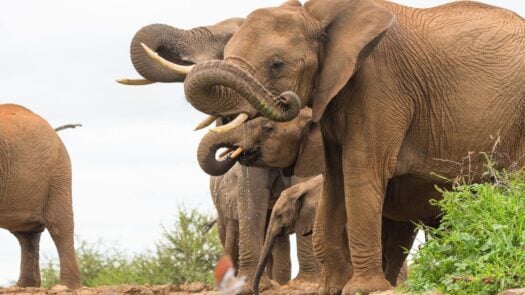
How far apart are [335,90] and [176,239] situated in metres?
10.6

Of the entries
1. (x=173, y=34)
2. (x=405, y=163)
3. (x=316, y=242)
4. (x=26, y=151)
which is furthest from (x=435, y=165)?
(x=26, y=151)

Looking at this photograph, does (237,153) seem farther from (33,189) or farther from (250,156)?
(33,189)

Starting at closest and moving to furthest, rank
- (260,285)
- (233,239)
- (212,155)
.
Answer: (212,155), (260,285), (233,239)

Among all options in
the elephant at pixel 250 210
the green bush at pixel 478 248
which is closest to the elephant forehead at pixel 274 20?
the green bush at pixel 478 248

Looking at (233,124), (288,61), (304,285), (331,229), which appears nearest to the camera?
(233,124)

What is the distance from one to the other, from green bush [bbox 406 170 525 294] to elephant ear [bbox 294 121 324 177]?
346cm

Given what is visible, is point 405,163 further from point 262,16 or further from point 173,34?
point 173,34

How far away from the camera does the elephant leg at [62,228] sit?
16922 mm

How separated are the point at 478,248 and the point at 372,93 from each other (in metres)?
1.66

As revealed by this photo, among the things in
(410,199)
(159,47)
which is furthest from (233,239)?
(410,199)

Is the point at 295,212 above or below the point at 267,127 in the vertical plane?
below

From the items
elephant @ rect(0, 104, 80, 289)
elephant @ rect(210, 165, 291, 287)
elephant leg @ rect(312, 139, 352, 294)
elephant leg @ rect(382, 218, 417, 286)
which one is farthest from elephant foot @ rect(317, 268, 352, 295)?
elephant @ rect(0, 104, 80, 289)

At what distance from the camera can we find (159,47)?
12398 mm

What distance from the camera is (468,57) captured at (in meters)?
10.9
